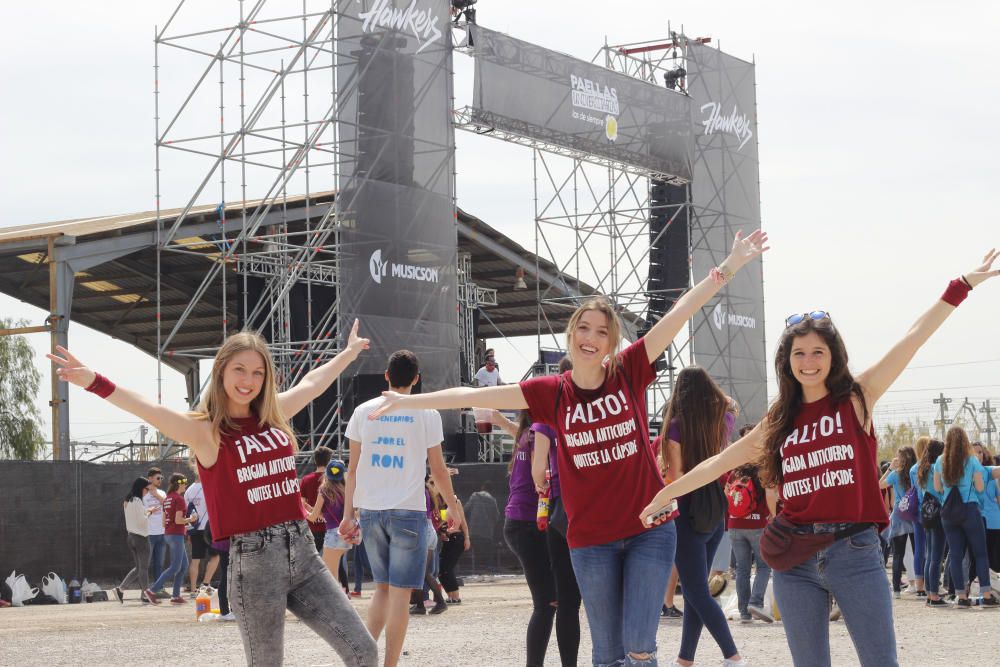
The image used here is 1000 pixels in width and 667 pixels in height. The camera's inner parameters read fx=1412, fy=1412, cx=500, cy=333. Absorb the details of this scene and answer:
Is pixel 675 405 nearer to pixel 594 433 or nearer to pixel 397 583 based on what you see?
pixel 397 583

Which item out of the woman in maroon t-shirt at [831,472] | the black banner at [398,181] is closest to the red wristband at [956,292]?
the woman in maroon t-shirt at [831,472]

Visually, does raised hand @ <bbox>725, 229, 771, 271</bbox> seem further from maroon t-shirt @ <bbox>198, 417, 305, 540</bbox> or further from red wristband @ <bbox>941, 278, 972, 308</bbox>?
maroon t-shirt @ <bbox>198, 417, 305, 540</bbox>

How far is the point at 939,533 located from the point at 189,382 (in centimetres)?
2649

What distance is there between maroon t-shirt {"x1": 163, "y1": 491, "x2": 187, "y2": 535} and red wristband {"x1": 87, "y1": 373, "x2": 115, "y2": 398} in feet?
40.4

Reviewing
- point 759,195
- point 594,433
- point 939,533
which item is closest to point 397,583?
point 594,433

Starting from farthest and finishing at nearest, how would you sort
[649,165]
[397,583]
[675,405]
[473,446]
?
[649,165] → [473,446] → [675,405] → [397,583]

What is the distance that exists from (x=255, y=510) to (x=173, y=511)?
1241cm

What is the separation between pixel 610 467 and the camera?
5.61 meters

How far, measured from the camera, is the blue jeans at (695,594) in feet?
24.5

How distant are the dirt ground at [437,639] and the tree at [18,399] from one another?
2475 cm

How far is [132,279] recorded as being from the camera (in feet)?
103

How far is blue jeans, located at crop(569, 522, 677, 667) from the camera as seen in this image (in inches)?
218

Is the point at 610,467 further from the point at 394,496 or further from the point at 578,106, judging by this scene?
the point at 578,106

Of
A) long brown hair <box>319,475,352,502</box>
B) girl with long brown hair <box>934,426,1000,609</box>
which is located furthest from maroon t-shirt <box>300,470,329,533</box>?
girl with long brown hair <box>934,426,1000,609</box>
